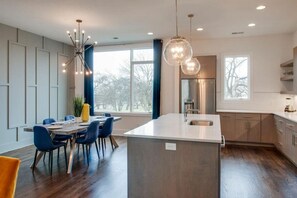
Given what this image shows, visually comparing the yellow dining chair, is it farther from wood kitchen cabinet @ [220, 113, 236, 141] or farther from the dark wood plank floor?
wood kitchen cabinet @ [220, 113, 236, 141]

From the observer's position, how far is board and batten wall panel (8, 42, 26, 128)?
538 cm

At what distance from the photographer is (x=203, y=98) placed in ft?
19.4

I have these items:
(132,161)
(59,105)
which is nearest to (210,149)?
(132,161)

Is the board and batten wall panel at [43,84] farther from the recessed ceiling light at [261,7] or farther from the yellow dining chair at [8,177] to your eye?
the recessed ceiling light at [261,7]

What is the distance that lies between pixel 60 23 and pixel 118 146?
131 inches

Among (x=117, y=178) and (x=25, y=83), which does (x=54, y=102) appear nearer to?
(x=25, y=83)

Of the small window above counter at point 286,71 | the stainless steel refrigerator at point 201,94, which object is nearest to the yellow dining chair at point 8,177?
the stainless steel refrigerator at point 201,94

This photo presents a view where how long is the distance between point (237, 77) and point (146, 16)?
3385 mm

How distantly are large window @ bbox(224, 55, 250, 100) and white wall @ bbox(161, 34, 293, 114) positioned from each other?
0.16 metres

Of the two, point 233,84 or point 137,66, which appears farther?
point 137,66

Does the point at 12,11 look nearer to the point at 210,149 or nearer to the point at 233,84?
the point at 210,149

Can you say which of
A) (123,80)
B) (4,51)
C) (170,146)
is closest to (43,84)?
(4,51)

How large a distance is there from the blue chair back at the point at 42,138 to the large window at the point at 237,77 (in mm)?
4814

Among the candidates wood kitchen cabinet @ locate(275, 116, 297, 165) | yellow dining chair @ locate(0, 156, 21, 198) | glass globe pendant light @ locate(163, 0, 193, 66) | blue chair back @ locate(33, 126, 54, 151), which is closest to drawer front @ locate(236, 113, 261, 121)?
wood kitchen cabinet @ locate(275, 116, 297, 165)
